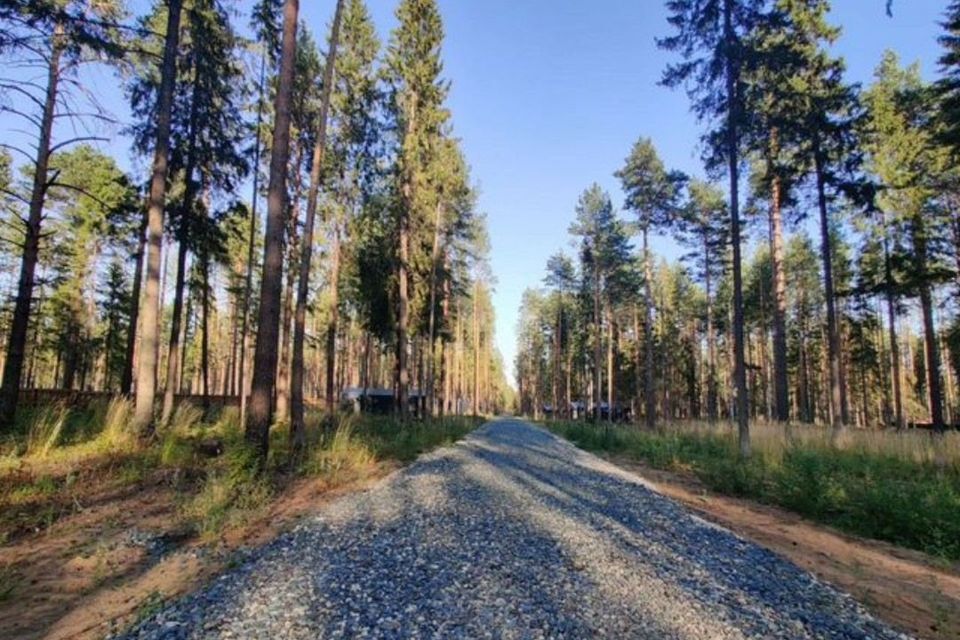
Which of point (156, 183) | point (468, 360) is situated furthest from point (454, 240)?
point (468, 360)

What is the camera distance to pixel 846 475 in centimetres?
873

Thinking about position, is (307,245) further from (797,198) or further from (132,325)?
(797,198)

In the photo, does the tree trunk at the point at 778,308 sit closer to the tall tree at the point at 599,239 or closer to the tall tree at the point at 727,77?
the tall tree at the point at 727,77

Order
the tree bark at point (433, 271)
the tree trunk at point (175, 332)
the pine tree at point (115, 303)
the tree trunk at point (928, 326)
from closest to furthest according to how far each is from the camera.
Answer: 1. the tree trunk at point (175, 332)
2. the tree trunk at point (928, 326)
3. the tree bark at point (433, 271)
4. the pine tree at point (115, 303)

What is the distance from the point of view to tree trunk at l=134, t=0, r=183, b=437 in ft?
30.7

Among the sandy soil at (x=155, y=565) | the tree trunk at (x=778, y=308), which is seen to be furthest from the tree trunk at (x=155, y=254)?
the tree trunk at (x=778, y=308)

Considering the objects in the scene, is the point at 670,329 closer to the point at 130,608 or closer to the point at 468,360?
the point at 468,360

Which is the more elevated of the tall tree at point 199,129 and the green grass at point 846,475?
the tall tree at point 199,129

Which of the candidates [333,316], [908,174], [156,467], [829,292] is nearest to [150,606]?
[156,467]

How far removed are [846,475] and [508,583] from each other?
8173 mm

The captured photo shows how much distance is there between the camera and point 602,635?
9.84 ft

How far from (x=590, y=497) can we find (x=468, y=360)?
57623 mm

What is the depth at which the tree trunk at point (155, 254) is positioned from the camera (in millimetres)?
9359

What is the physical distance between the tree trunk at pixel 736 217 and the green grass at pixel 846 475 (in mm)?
995
